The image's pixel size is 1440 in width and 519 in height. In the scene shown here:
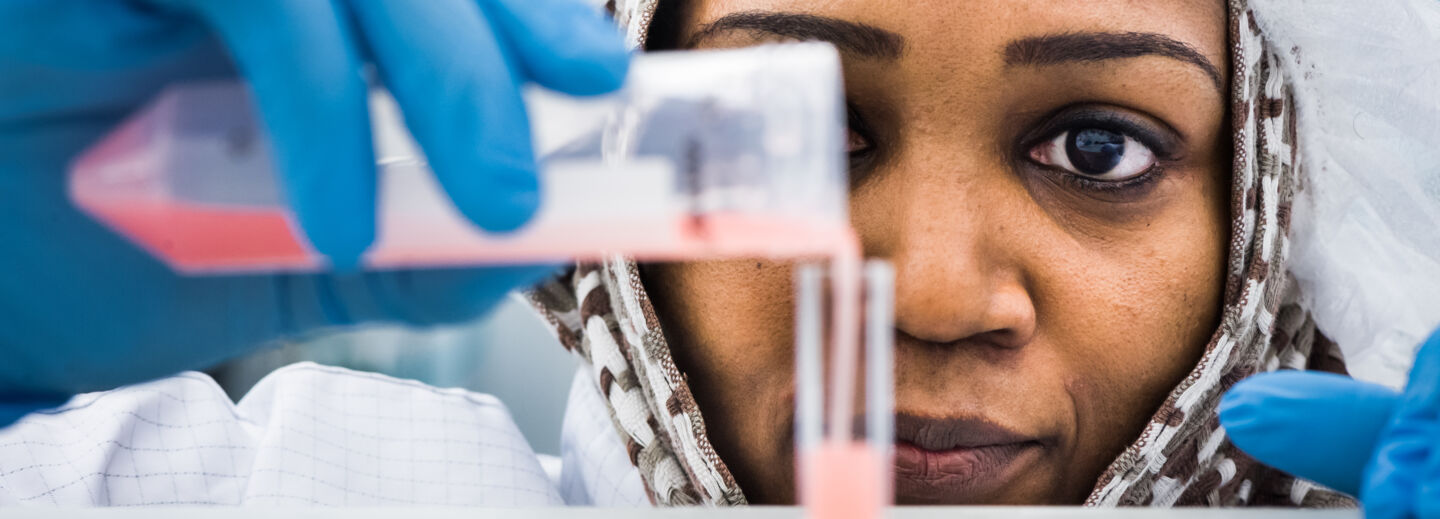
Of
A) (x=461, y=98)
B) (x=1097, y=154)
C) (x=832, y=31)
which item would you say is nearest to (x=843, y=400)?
(x=461, y=98)

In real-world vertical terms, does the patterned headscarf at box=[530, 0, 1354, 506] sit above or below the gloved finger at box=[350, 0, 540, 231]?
below

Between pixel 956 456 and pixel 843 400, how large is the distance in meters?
0.53

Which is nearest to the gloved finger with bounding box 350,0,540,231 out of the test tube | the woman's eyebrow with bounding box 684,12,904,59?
the test tube

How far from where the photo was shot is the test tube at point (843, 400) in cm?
48

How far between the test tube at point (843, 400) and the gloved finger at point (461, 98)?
16cm

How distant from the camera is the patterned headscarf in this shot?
1.01 m

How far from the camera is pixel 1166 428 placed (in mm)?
1016

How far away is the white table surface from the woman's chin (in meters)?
0.36

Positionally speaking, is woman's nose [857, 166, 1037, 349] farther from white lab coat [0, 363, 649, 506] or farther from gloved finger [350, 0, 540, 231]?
white lab coat [0, 363, 649, 506]

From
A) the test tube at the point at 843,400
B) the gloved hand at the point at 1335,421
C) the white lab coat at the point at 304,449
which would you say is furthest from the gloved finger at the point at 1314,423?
the white lab coat at the point at 304,449

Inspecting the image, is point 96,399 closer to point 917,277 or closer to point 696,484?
point 696,484

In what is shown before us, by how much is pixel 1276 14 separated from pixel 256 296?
887 millimetres

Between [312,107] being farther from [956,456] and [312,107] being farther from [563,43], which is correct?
[956,456]

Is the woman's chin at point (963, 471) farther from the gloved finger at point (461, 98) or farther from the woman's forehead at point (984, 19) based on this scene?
the gloved finger at point (461, 98)
